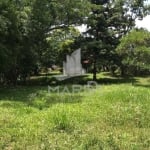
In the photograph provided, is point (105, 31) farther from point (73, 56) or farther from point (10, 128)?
point (10, 128)

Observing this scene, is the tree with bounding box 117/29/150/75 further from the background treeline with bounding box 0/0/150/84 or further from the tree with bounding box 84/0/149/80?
the tree with bounding box 84/0/149/80

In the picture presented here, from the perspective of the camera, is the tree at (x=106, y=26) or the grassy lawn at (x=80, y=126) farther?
the tree at (x=106, y=26)

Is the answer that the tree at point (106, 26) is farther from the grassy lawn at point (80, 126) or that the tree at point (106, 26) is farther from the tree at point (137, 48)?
the grassy lawn at point (80, 126)

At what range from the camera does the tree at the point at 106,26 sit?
24.4m

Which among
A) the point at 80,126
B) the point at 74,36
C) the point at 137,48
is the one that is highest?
the point at 74,36

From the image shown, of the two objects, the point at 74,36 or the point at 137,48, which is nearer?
the point at 137,48

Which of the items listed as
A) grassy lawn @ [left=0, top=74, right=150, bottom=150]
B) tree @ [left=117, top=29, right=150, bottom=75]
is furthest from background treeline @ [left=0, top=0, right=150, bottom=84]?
grassy lawn @ [left=0, top=74, right=150, bottom=150]

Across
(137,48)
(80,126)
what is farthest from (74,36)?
(80,126)

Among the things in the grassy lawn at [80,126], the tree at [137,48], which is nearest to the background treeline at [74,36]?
the tree at [137,48]

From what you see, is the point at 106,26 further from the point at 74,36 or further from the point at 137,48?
the point at 137,48

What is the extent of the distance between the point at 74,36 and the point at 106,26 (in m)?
2.24

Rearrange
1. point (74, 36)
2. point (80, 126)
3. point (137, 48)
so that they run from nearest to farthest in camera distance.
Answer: point (80, 126)
point (137, 48)
point (74, 36)

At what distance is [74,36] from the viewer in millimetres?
25125

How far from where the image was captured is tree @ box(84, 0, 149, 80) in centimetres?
2444
